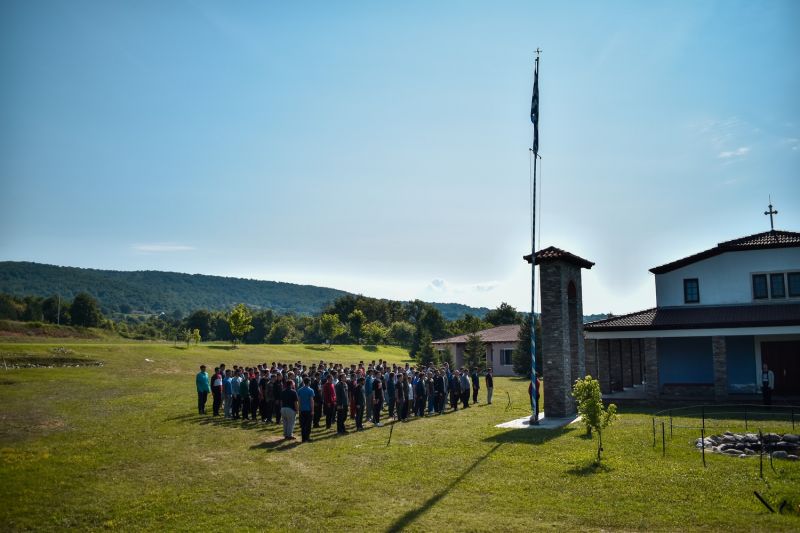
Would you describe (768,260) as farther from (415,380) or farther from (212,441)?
(212,441)

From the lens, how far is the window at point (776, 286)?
2852 cm

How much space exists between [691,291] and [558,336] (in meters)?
12.1

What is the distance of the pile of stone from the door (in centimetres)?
1355

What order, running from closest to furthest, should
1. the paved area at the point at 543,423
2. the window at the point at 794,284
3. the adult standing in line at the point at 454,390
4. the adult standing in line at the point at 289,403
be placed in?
the adult standing in line at the point at 289,403
the paved area at the point at 543,423
the adult standing in line at the point at 454,390
the window at the point at 794,284

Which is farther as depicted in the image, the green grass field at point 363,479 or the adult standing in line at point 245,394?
the adult standing in line at point 245,394

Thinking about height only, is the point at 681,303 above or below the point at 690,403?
above

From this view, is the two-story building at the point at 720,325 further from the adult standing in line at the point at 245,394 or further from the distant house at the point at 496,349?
the distant house at the point at 496,349

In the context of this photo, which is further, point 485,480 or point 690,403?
point 690,403

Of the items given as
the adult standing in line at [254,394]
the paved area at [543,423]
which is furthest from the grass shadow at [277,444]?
the paved area at [543,423]

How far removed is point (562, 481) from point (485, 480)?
1.63m

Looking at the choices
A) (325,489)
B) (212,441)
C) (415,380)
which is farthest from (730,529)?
(415,380)

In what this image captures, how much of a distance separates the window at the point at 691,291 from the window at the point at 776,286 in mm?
3225

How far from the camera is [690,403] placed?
26.0 m

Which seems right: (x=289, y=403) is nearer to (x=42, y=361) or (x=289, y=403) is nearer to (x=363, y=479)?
(x=363, y=479)
